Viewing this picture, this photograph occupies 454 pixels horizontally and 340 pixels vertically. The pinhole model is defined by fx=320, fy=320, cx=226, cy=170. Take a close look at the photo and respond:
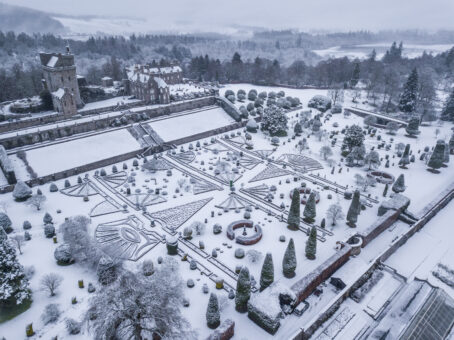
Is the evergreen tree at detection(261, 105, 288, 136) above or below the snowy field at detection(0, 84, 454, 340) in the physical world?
above

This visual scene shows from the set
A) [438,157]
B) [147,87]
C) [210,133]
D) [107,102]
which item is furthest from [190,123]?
[438,157]

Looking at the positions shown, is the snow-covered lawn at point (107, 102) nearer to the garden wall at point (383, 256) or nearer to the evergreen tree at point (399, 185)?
the evergreen tree at point (399, 185)

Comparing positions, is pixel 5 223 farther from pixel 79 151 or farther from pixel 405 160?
pixel 405 160

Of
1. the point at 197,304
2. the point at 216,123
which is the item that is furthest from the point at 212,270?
the point at 216,123

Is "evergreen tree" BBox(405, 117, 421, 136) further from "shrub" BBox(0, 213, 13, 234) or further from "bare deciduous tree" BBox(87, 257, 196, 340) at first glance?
"shrub" BBox(0, 213, 13, 234)

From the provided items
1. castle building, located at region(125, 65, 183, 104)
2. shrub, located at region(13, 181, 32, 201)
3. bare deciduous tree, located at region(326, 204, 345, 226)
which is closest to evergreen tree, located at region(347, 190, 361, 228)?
bare deciduous tree, located at region(326, 204, 345, 226)
